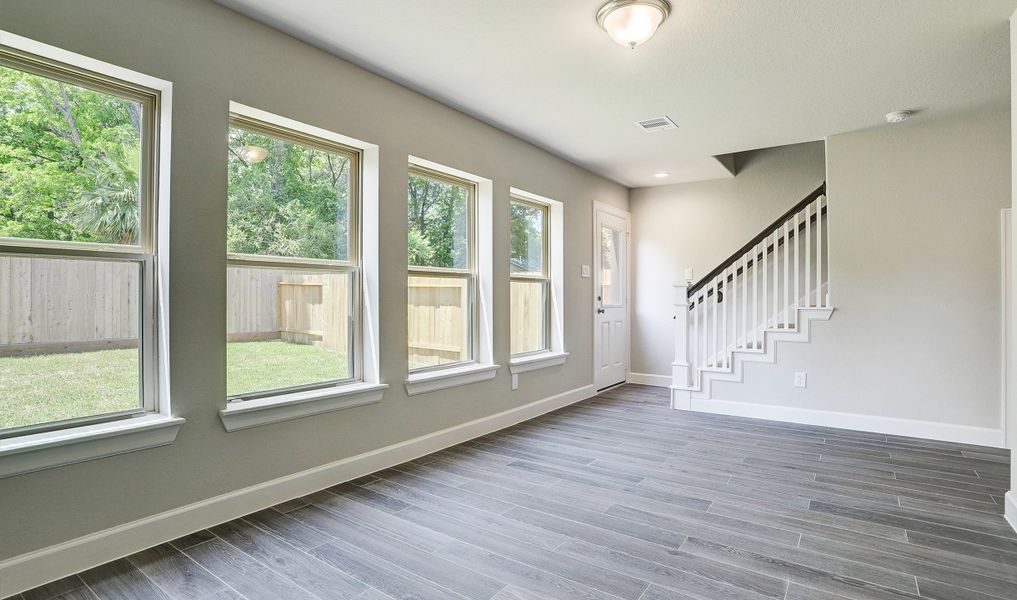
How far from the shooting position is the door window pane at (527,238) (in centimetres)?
482

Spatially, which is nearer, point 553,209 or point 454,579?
point 454,579

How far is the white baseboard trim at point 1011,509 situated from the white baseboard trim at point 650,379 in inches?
150

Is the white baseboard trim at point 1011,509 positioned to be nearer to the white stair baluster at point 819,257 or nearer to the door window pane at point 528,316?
the white stair baluster at point 819,257

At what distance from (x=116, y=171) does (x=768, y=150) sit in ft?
19.4

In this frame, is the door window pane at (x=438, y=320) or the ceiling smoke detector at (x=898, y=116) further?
the ceiling smoke detector at (x=898, y=116)

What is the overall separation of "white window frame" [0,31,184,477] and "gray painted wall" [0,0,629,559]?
0.04m

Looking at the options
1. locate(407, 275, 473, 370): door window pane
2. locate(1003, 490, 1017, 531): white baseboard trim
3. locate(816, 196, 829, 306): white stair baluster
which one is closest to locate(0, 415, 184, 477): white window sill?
locate(407, 275, 473, 370): door window pane

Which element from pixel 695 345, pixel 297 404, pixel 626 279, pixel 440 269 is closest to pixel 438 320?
pixel 440 269

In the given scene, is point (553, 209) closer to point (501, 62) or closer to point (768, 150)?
point (501, 62)

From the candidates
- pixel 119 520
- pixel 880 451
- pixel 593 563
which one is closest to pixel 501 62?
pixel 593 563

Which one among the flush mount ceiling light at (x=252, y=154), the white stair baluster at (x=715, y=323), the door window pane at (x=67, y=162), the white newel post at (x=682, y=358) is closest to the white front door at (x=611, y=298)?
the white newel post at (x=682, y=358)

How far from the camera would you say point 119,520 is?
84.4 inches

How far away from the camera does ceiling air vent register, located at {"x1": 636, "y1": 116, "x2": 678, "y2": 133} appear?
4.07 metres

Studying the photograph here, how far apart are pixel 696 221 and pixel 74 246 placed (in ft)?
19.1
